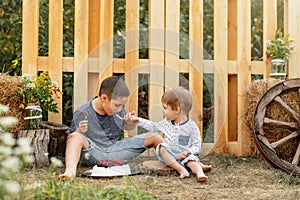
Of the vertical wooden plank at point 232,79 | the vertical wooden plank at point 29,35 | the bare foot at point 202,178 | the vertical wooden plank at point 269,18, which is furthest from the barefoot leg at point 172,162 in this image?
the vertical wooden plank at point 269,18

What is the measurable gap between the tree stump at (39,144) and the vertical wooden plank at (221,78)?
5.34ft

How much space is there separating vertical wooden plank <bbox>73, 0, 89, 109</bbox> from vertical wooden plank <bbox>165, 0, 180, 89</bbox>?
71 cm

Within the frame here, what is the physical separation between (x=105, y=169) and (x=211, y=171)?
32.2 inches

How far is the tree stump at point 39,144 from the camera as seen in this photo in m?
3.93

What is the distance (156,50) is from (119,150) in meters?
1.07

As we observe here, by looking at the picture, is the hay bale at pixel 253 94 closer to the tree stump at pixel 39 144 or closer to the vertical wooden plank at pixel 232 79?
the vertical wooden plank at pixel 232 79

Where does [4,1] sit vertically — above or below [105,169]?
above

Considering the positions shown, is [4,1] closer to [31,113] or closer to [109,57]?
[109,57]

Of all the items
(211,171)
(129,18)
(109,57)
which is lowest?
(211,171)

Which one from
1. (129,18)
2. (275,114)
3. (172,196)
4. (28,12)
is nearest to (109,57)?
(129,18)

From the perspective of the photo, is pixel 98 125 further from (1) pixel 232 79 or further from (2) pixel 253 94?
(1) pixel 232 79

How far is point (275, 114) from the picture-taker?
4.40 m

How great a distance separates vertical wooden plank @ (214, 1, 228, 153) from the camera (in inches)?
194

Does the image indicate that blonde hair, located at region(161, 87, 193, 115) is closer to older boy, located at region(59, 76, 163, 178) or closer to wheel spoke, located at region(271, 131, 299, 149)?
older boy, located at region(59, 76, 163, 178)
